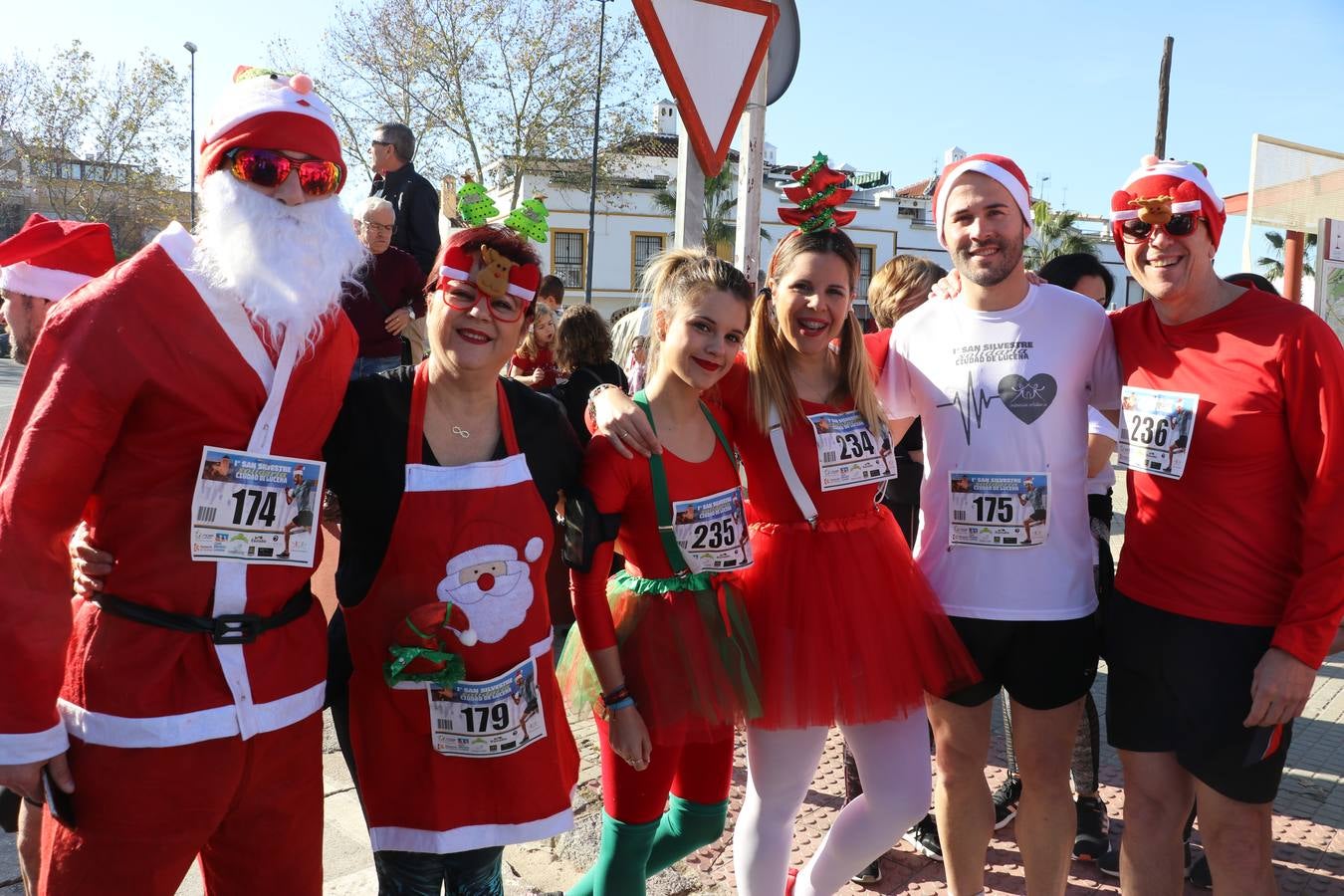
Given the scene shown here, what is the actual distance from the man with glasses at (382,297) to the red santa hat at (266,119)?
3.26 meters

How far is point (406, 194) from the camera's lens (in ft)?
18.7

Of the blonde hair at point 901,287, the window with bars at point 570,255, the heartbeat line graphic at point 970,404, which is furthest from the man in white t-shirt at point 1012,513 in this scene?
the window with bars at point 570,255

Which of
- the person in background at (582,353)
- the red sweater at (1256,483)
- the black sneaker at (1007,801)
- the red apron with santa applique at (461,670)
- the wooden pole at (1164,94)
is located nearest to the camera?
the red apron with santa applique at (461,670)

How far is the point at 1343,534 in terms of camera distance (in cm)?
227

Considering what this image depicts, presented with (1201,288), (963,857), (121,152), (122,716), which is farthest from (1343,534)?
(121,152)

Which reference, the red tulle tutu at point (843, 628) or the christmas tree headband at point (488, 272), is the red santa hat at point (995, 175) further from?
the christmas tree headband at point (488, 272)

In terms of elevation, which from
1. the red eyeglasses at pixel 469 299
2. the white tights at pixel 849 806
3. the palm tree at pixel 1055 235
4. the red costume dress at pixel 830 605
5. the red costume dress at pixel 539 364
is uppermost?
the palm tree at pixel 1055 235

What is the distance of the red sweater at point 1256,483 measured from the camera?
229 cm

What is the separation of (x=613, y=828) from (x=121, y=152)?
113 ft

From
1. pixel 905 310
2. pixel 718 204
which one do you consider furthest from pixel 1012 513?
pixel 718 204

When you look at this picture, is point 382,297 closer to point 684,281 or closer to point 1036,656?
point 684,281

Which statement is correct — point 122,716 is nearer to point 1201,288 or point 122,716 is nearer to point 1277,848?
point 1201,288

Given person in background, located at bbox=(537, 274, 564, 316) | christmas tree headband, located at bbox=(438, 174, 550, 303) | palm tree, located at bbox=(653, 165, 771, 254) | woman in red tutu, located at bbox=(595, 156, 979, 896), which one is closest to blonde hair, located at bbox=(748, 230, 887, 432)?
woman in red tutu, located at bbox=(595, 156, 979, 896)

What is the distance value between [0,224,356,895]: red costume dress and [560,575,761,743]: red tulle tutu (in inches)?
34.1
